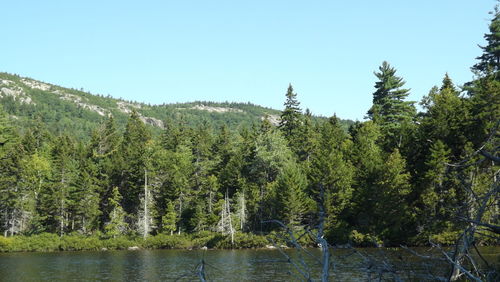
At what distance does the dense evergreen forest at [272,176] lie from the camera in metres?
47.6

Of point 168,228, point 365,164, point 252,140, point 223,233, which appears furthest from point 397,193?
point 168,228

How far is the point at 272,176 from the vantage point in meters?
65.4

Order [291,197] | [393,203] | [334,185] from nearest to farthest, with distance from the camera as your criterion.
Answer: [393,203]
[334,185]
[291,197]

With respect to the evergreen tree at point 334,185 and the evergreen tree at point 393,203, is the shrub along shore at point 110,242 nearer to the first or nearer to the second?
the evergreen tree at point 334,185

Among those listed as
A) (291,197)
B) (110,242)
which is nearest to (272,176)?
(291,197)

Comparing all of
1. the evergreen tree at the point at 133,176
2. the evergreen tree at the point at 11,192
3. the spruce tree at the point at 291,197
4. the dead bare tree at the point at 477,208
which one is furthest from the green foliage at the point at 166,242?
the dead bare tree at the point at 477,208

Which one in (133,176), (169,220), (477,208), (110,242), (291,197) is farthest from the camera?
(133,176)

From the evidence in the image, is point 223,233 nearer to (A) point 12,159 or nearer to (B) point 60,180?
(B) point 60,180

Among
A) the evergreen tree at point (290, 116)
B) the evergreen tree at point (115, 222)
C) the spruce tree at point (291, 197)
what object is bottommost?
the evergreen tree at point (115, 222)

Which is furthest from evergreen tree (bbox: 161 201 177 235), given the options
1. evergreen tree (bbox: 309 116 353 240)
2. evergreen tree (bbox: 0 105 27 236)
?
evergreen tree (bbox: 309 116 353 240)

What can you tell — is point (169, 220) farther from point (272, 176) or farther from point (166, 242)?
point (272, 176)

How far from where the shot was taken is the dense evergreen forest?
47.6m

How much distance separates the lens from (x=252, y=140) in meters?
69.5

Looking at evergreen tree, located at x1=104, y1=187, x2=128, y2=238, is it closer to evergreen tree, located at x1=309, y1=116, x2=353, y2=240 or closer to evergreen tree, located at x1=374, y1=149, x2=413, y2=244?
evergreen tree, located at x1=309, y1=116, x2=353, y2=240
